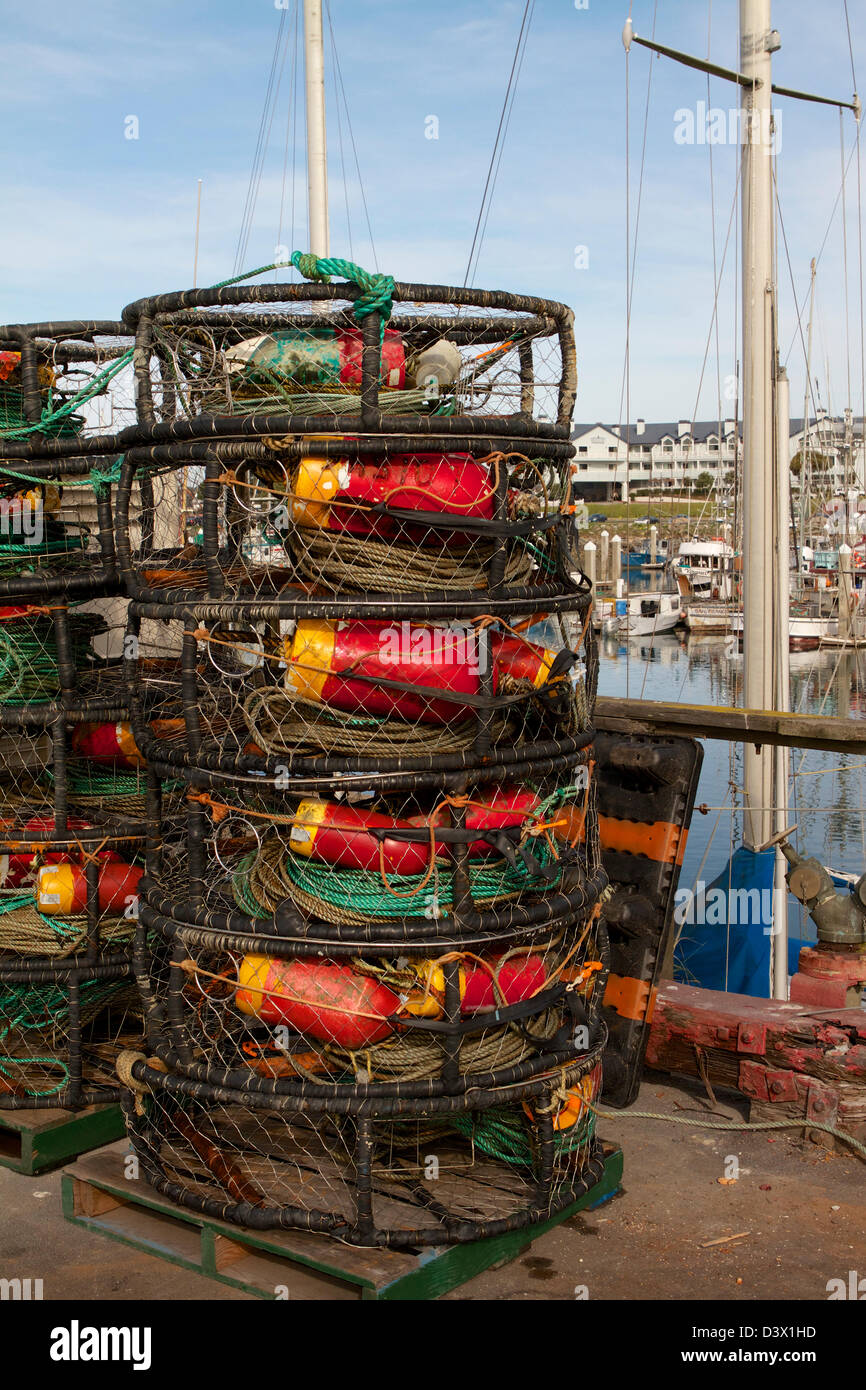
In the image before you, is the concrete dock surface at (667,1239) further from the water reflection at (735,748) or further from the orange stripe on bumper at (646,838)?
the water reflection at (735,748)

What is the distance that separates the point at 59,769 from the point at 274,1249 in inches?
88.1

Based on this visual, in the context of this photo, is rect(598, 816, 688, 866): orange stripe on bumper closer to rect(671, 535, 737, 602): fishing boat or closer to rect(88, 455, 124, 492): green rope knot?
rect(88, 455, 124, 492): green rope knot

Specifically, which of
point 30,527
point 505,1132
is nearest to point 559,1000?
point 505,1132

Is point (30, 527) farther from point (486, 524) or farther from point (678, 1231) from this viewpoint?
point (678, 1231)

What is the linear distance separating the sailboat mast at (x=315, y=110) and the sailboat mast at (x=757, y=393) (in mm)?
4626

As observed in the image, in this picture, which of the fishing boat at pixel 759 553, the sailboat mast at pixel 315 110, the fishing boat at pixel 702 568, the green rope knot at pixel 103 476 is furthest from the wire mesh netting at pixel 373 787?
the fishing boat at pixel 702 568

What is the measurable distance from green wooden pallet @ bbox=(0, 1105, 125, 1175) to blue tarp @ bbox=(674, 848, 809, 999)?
582 centimetres

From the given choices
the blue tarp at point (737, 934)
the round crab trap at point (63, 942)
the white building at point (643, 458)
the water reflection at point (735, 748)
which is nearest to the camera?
the round crab trap at point (63, 942)

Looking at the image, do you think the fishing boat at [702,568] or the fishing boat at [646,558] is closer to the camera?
the fishing boat at [702,568]

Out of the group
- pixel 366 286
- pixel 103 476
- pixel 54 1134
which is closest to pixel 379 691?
pixel 366 286

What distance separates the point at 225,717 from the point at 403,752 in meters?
1.04

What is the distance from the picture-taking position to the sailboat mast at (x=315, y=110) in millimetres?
13742

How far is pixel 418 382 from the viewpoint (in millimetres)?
4289

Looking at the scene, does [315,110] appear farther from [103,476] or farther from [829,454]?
[829,454]
